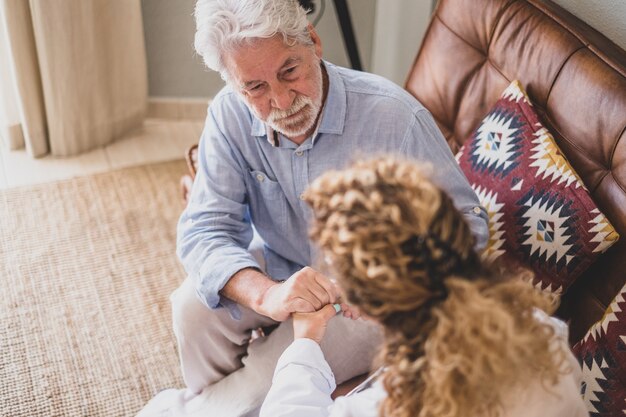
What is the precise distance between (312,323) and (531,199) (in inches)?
20.9

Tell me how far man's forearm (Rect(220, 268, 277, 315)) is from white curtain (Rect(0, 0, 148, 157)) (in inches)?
52.6

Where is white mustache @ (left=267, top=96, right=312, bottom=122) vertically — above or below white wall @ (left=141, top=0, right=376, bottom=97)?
above

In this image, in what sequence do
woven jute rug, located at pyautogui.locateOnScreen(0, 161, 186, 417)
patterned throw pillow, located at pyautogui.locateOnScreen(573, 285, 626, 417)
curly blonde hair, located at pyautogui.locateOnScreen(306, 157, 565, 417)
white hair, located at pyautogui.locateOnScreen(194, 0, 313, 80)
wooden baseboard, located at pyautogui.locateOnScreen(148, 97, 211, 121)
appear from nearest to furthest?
curly blonde hair, located at pyautogui.locateOnScreen(306, 157, 565, 417) < patterned throw pillow, located at pyautogui.locateOnScreen(573, 285, 626, 417) < white hair, located at pyautogui.locateOnScreen(194, 0, 313, 80) < woven jute rug, located at pyautogui.locateOnScreen(0, 161, 186, 417) < wooden baseboard, located at pyautogui.locateOnScreen(148, 97, 211, 121)

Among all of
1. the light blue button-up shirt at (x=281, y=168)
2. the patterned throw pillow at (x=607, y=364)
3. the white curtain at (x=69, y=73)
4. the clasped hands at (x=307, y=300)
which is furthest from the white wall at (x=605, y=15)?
the white curtain at (x=69, y=73)

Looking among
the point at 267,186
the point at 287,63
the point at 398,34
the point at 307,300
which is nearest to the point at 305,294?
the point at 307,300

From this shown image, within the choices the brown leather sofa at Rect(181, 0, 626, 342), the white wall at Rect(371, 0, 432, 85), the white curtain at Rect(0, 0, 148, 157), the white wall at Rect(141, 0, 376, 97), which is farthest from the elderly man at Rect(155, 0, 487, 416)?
the white wall at Rect(141, 0, 376, 97)

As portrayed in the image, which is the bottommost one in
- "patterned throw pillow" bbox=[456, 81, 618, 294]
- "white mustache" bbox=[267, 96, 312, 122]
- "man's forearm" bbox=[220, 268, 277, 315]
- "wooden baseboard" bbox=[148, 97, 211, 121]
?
"wooden baseboard" bbox=[148, 97, 211, 121]

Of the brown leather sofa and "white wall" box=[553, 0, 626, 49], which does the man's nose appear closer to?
the brown leather sofa

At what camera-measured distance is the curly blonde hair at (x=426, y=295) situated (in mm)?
756

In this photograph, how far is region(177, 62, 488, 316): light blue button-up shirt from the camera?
1.36m

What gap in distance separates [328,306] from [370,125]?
0.40 meters

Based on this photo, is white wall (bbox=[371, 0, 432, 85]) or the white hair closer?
the white hair

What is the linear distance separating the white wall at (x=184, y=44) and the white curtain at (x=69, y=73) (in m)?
0.13

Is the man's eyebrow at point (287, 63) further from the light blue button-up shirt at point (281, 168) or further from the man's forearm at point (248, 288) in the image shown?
the man's forearm at point (248, 288)
